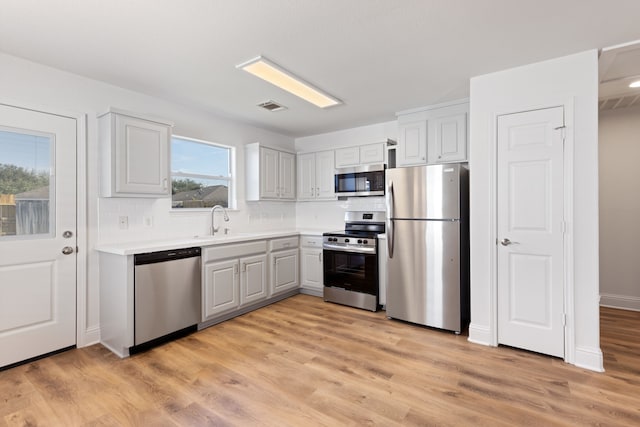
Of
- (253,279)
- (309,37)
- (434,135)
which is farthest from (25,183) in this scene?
(434,135)

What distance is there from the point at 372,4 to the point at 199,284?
112 inches

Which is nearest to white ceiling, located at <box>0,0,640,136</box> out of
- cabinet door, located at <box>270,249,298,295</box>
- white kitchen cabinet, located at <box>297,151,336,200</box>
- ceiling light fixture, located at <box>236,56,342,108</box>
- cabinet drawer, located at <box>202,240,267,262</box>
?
ceiling light fixture, located at <box>236,56,342,108</box>

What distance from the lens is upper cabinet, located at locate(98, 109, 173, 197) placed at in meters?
2.90

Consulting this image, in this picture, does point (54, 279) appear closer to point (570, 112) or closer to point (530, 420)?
point (530, 420)

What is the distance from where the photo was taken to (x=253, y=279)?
3.85 meters

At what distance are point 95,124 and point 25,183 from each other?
2.54 feet

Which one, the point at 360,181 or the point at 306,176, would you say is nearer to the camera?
the point at 360,181

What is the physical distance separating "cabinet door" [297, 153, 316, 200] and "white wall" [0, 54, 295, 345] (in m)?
1.24

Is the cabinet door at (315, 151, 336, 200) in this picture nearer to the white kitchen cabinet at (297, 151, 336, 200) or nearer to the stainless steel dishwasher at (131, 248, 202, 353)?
the white kitchen cabinet at (297, 151, 336, 200)

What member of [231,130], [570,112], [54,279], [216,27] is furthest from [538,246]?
[54,279]

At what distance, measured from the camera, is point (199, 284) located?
3.24 meters

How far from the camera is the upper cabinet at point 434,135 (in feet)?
11.7

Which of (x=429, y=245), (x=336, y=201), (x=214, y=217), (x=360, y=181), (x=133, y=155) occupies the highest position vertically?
(x=133, y=155)

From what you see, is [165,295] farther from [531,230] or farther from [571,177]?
[571,177]
